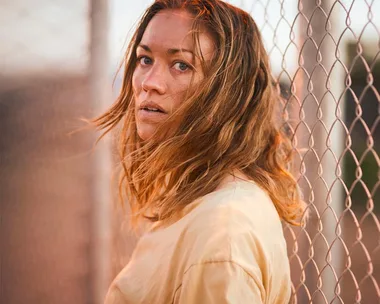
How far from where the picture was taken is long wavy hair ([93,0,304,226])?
50.5 inches

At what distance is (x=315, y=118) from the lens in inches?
60.3

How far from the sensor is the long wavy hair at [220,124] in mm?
1283

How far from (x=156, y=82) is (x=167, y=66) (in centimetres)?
5

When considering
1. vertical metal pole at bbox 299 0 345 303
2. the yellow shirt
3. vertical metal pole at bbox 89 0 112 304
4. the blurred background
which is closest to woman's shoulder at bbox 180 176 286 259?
the yellow shirt

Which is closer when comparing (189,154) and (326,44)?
(189,154)

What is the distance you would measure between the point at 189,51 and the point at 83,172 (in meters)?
1.20

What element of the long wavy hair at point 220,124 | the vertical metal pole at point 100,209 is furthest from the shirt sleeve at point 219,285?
the vertical metal pole at point 100,209

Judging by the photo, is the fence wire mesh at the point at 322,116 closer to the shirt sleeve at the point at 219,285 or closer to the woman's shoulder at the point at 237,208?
the woman's shoulder at the point at 237,208

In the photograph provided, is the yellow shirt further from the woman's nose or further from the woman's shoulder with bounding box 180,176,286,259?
the woman's nose

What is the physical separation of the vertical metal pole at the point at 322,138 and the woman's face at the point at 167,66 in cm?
34

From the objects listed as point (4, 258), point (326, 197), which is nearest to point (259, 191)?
point (326, 197)

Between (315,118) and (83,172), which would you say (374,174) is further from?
(83,172)

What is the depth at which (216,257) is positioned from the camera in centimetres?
102

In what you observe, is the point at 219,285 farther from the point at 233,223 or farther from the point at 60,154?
the point at 60,154
